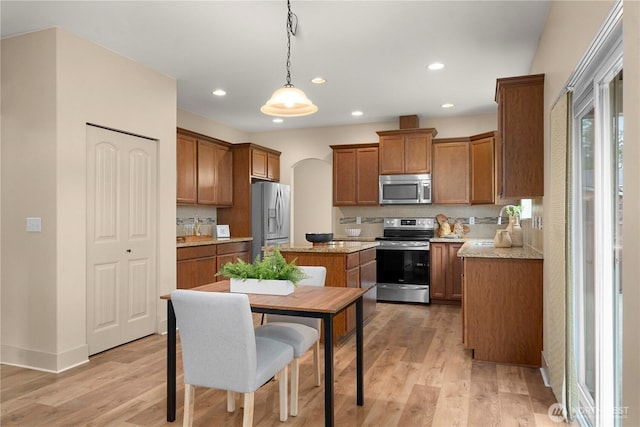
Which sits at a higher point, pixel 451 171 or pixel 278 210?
pixel 451 171

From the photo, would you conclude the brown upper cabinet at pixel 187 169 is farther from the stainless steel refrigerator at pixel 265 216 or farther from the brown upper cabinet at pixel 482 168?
the brown upper cabinet at pixel 482 168

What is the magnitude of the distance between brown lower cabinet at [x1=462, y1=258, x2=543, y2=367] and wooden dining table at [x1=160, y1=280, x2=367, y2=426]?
4.28 ft

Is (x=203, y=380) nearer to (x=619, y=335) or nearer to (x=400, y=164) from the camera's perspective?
(x=619, y=335)

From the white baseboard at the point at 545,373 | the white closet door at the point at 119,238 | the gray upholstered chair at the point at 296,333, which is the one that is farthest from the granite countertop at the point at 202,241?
the white baseboard at the point at 545,373

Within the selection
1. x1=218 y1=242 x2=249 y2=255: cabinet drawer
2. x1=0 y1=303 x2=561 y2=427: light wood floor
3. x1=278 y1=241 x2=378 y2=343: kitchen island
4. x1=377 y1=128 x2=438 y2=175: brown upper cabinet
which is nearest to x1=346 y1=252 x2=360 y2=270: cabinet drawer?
x1=278 y1=241 x2=378 y2=343: kitchen island

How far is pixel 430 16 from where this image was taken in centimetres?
315

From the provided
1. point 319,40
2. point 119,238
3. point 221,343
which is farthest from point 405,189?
point 221,343

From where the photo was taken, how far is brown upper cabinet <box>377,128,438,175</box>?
19.8 ft

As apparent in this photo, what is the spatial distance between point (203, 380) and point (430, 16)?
284cm

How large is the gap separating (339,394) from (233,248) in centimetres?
342

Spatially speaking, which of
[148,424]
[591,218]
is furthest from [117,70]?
[591,218]

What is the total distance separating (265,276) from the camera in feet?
8.25

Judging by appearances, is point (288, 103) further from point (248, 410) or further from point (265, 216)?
point (265, 216)

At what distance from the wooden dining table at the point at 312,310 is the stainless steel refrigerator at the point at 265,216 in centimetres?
342
